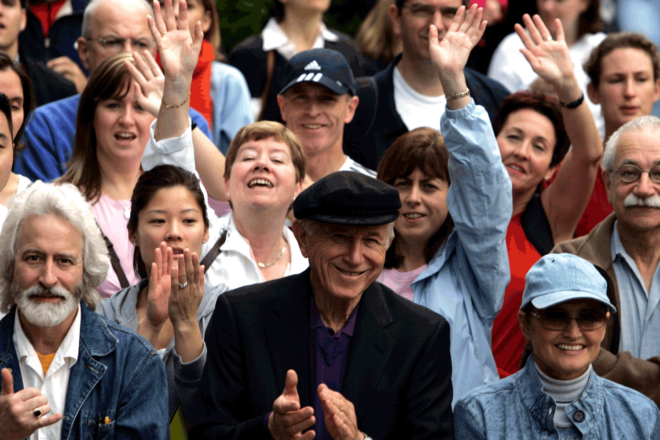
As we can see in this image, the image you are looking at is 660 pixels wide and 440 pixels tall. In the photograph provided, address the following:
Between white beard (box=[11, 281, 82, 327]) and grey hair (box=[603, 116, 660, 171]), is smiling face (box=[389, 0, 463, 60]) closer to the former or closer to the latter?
grey hair (box=[603, 116, 660, 171])

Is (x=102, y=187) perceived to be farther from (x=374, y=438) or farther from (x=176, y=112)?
(x=374, y=438)

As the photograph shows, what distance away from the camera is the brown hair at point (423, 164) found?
4.81 metres

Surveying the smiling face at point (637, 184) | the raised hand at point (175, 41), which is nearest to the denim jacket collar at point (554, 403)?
the smiling face at point (637, 184)

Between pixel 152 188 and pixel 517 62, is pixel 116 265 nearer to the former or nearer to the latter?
pixel 152 188

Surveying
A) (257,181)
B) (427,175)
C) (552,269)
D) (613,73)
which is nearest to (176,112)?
(257,181)

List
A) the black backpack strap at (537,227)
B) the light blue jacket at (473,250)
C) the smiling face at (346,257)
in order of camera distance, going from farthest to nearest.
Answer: the black backpack strap at (537,227) < the light blue jacket at (473,250) < the smiling face at (346,257)

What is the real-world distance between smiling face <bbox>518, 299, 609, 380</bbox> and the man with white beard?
4.85 ft

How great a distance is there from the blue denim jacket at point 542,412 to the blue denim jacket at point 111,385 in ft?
3.88

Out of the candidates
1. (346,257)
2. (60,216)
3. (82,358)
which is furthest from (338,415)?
(60,216)

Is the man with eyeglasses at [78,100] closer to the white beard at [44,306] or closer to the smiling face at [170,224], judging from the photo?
the smiling face at [170,224]

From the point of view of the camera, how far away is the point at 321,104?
18.4 ft

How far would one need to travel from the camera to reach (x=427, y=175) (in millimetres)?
4816

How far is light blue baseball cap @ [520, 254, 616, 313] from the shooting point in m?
3.75

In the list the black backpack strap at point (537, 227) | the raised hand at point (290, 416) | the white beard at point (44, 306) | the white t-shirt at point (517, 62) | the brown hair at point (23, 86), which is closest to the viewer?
the raised hand at point (290, 416)
